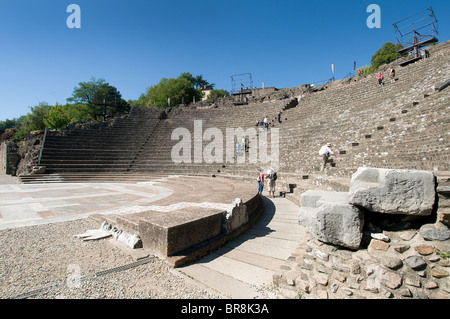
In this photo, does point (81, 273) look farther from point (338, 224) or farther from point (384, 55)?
point (384, 55)

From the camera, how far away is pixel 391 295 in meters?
1.96

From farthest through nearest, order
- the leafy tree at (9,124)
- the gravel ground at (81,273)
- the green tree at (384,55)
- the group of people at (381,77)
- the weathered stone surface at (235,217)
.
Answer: the leafy tree at (9,124) → the green tree at (384,55) → the group of people at (381,77) → the weathered stone surface at (235,217) → the gravel ground at (81,273)

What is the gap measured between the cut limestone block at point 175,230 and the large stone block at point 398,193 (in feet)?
6.90

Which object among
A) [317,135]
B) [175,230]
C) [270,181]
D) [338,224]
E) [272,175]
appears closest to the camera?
[338,224]

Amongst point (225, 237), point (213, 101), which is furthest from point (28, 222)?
point (213, 101)

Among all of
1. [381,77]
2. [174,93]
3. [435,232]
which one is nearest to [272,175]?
[435,232]

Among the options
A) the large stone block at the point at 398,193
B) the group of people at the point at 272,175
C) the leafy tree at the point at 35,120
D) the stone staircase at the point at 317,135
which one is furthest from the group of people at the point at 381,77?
the leafy tree at the point at 35,120

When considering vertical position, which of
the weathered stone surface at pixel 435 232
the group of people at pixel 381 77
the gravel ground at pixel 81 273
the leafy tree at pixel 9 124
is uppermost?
the leafy tree at pixel 9 124

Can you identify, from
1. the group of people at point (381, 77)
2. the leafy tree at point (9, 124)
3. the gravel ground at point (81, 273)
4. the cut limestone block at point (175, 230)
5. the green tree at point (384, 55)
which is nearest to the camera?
the gravel ground at point (81, 273)

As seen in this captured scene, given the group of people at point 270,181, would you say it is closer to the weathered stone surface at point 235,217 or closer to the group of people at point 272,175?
the group of people at point 272,175

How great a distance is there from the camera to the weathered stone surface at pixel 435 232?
7.01ft

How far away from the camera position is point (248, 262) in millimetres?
3123

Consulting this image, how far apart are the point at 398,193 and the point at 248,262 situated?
203cm
